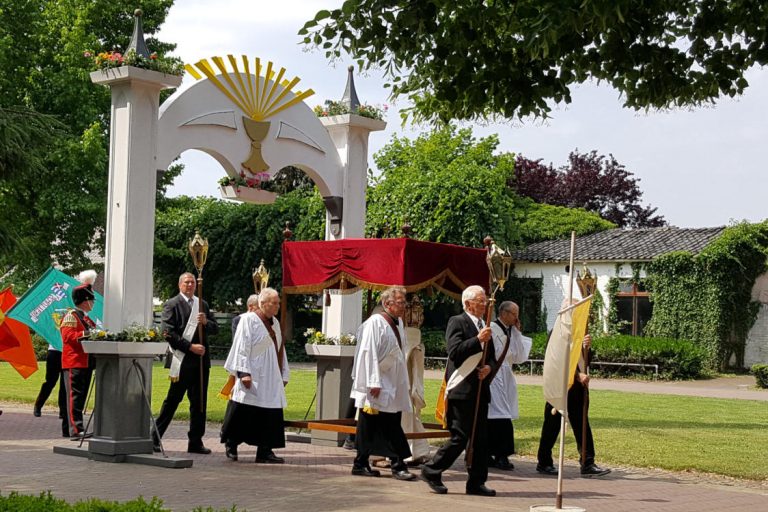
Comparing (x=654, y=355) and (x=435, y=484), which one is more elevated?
(x=654, y=355)

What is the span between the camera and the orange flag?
16.1m

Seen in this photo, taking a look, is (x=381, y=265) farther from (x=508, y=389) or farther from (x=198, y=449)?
(x=198, y=449)

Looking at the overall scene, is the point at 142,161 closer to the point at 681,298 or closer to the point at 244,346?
the point at 244,346

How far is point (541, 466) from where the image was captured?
450 inches

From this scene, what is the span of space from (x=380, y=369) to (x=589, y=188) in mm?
44819

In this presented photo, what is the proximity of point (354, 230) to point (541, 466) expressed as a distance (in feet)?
13.8

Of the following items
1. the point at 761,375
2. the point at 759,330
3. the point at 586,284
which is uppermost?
the point at 586,284

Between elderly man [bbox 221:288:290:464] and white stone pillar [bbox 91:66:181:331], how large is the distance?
1063 millimetres

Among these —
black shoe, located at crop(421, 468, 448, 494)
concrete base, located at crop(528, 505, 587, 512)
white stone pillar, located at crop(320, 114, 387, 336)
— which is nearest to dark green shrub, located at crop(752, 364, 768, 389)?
white stone pillar, located at crop(320, 114, 387, 336)

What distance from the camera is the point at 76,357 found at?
13305mm

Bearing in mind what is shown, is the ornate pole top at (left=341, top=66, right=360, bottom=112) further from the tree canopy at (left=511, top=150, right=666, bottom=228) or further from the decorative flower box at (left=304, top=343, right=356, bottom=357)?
the tree canopy at (left=511, top=150, right=666, bottom=228)

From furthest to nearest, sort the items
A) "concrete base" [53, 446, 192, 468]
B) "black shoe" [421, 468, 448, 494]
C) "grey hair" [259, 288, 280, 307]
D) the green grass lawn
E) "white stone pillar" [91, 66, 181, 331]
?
the green grass lawn → "grey hair" [259, 288, 280, 307] → "white stone pillar" [91, 66, 181, 331] → "concrete base" [53, 446, 192, 468] → "black shoe" [421, 468, 448, 494]

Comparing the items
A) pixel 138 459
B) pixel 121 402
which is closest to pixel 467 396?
pixel 138 459

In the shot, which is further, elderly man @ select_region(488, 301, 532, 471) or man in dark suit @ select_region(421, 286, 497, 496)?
elderly man @ select_region(488, 301, 532, 471)
